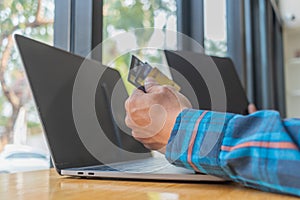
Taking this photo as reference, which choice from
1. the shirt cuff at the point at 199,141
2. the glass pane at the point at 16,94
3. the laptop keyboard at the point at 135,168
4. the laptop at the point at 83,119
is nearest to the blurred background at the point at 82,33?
the glass pane at the point at 16,94

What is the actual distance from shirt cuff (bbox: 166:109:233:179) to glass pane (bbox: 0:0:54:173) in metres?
0.40

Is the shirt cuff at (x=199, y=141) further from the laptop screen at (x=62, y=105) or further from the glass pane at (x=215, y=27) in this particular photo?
the glass pane at (x=215, y=27)

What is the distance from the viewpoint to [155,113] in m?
0.60

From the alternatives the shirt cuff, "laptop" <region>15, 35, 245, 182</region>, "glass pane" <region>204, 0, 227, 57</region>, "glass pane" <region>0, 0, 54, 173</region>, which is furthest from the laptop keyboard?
"glass pane" <region>204, 0, 227, 57</region>

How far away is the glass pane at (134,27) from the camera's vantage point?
3.32ft

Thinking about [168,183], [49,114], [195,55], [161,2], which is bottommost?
[168,183]

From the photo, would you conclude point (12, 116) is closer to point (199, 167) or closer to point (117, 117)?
point (117, 117)

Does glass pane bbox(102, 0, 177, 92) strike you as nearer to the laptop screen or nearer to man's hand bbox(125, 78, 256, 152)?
the laptop screen

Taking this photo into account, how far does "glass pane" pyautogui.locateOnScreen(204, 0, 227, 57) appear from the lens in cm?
189

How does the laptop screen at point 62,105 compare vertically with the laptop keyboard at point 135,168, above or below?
above

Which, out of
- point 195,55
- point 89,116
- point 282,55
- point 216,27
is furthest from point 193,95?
point 282,55

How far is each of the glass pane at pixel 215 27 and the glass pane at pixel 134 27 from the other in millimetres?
358

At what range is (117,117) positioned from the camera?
2.82 ft

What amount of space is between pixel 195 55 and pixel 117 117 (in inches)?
21.7
